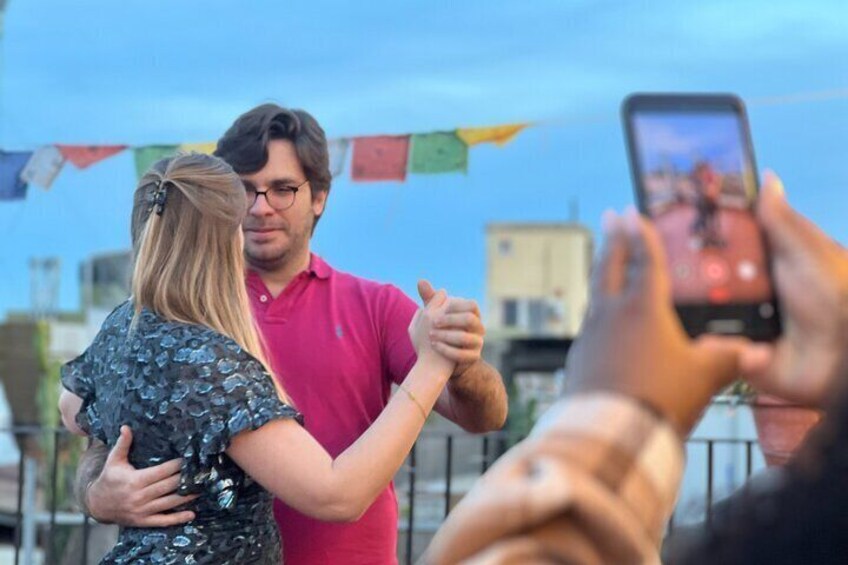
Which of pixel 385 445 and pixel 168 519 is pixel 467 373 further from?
pixel 168 519

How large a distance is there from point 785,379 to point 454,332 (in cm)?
120

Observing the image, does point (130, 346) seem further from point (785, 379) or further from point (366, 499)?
point (785, 379)

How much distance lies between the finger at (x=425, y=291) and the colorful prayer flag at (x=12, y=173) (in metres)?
3.57

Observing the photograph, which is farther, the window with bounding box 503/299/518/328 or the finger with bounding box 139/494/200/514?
the window with bounding box 503/299/518/328

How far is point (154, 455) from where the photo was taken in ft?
6.27

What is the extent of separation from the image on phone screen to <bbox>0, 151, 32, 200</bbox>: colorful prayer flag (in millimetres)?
4722

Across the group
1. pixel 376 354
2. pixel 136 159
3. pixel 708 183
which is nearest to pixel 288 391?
pixel 376 354

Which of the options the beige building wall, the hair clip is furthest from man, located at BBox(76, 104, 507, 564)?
the beige building wall

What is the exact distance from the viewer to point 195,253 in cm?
196

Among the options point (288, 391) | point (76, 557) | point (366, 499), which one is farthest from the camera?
point (76, 557)

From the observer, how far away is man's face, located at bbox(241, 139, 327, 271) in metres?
2.56

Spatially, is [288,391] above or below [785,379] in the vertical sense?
below

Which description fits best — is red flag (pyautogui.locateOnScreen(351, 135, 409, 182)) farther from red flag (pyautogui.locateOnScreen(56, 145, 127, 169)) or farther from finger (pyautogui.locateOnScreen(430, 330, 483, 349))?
finger (pyautogui.locateOnScreen(430, 330, 483, 349))

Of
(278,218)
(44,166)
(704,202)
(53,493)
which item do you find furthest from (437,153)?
(704,202)
